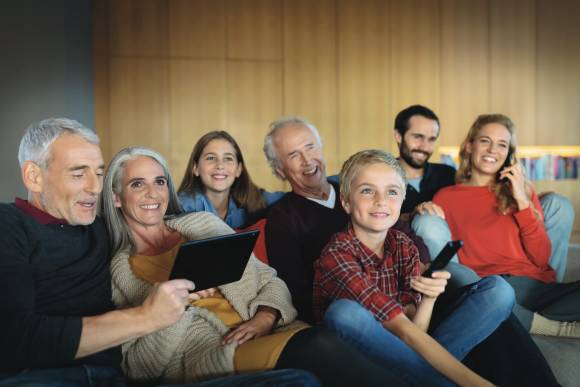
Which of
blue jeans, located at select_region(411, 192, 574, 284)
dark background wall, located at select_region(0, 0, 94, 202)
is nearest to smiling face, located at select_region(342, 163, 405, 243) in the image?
blue jeans, located at select_region(411, 192, 574, 284)

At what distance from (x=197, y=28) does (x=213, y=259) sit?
482 cm

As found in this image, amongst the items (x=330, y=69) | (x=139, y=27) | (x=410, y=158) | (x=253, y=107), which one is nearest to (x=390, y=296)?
(x=410, y=158)

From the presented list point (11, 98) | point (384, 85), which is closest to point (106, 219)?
point (11, 98)

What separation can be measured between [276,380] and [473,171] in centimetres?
175

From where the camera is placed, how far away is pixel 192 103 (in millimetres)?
5965

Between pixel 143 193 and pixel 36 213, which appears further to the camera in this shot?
pixel 143 193

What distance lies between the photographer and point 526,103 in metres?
6.53

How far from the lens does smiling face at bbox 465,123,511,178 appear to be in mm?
2742

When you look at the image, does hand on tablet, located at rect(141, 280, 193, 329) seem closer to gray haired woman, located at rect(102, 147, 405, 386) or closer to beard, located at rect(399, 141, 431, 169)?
gray haired woman, located at rect(102, 147, 405, 386)

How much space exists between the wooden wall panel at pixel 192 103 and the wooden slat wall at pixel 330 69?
10 millimetres

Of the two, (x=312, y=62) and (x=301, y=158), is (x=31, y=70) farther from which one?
(x=312, y=62)

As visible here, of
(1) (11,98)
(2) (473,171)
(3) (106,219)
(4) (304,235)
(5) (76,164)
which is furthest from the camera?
(1) (11,98)

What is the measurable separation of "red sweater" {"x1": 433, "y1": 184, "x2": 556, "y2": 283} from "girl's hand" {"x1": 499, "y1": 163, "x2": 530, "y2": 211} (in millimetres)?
40

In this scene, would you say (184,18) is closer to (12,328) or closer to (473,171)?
(473,171)
